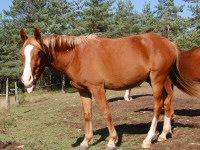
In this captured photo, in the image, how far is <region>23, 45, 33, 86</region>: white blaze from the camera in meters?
3.93

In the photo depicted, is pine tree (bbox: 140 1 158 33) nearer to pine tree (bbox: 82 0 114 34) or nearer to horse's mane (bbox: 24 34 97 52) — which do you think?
pine tree (bbox: 82 0 114 34)

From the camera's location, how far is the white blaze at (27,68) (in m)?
3.93

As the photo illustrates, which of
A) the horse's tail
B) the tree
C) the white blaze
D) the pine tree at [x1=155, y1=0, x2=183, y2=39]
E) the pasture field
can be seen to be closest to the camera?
the white blaze

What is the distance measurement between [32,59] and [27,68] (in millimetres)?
193

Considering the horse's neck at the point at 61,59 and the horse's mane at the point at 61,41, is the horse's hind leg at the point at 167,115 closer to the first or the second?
the horse's mane at the point at 61,41

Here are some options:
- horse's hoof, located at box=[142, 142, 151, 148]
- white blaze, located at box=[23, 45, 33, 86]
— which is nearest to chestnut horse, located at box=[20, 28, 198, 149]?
horse's hoof, located at box=[142, 142, 151, 148]

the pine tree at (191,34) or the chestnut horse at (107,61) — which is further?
the pine tree at (191,34)

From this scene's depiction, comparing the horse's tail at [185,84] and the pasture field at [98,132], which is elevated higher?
the horse's tail at [185,84]

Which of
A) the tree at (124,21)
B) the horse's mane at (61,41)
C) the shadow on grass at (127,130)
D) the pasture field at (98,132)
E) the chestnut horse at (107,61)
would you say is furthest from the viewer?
the tree at (124,21)

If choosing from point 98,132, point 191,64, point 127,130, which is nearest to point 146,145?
point 127,130

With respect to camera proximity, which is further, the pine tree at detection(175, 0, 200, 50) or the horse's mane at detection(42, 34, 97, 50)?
the pine tree at detection(175, 0, 200, 50)

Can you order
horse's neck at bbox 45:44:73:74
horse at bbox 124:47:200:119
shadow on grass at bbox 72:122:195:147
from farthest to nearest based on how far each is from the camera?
1. horse at bbox 124:47:200:119
2. shadow on grass at bbox 72:122:195:147
3. horse's neck at bbox 45:44:73:74

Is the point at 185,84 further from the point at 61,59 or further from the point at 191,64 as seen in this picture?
the point at 61,59

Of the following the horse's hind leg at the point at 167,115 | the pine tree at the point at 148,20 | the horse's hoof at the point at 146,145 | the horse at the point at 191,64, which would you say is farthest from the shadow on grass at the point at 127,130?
the pine tree at the point at 148,20
